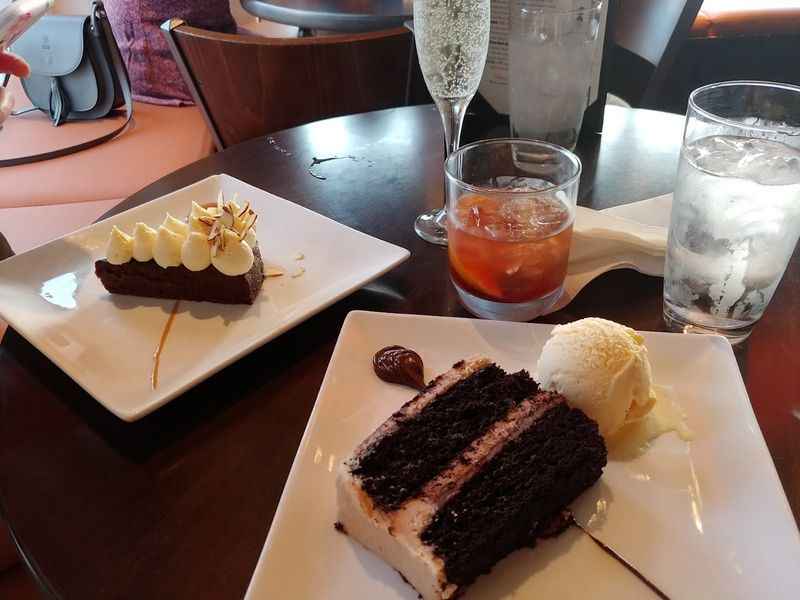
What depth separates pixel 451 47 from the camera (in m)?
1.11

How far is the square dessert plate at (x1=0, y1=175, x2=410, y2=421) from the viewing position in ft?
3.04

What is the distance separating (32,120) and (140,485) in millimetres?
2632

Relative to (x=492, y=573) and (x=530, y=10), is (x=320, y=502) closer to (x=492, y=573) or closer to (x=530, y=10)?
(x=492, y=573)

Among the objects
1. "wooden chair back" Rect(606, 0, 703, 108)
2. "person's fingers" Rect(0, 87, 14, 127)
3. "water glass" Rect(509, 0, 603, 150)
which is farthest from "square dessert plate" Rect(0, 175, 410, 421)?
"wooden chair back" Rect(606, 0, 703, 108)

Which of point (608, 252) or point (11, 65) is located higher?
point (11, 65)

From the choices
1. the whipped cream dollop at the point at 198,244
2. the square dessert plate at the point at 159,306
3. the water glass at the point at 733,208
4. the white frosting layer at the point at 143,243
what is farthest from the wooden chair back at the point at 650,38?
the white frosting layer at the point at 143,243

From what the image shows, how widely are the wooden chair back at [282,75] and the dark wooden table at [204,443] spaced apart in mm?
774

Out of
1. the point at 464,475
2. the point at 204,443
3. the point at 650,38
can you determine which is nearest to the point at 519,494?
the point at 464,475

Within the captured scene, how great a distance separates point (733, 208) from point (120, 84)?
8.40ft

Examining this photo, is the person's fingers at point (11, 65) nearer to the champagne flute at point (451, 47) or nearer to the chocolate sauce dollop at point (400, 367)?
the champagne flute at point (451, 47)

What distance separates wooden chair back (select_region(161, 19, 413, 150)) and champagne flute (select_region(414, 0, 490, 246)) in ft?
2.75

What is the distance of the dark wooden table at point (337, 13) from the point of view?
2590mm

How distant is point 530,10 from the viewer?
1.29 m

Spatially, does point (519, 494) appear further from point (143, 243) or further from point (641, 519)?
point (143, 243)
